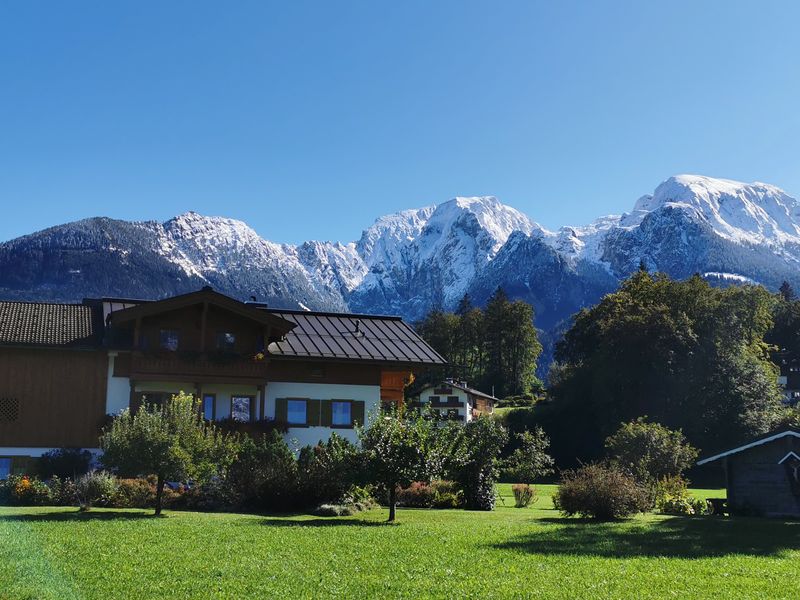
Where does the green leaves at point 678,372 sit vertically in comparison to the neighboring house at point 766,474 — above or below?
above

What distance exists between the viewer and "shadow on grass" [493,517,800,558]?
17625 mm

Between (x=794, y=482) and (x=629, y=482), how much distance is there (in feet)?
28.8

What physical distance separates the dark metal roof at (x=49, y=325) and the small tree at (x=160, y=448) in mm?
11762

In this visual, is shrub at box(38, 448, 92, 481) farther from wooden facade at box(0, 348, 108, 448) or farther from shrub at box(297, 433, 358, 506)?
shrub at box(297, 433, 358, 506)

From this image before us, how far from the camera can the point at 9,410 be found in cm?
3438

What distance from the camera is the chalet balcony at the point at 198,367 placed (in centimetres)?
3569

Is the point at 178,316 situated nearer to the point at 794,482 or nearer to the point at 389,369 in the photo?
the point at 389,369

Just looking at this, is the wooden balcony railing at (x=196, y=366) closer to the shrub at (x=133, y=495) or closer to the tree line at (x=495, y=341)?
the shrub at (x=133, y=495)

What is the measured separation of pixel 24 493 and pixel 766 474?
2504 cm

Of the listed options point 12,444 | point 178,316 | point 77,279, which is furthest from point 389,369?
point 77,279

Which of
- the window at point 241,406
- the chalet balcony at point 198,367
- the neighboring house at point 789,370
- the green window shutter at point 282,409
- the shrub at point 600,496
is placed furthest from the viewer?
the neighboring house at point 789,370

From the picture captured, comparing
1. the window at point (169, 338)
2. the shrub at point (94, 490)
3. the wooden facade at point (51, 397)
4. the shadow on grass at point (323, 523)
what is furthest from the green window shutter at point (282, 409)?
the shadow on grass at point (323, 523)

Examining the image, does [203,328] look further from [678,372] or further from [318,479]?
[678,372]

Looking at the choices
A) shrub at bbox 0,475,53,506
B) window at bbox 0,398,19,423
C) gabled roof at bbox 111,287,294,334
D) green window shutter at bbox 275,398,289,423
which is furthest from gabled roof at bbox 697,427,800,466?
window at bbox 0,398,19,423
